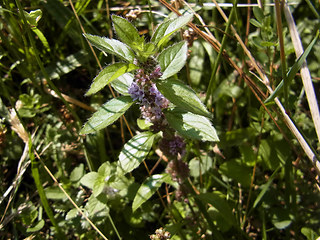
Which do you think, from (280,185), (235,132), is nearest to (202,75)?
(235,132)

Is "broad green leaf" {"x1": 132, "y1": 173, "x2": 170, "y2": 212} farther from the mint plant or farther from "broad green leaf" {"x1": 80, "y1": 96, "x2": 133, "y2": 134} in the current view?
"broad green leaf" {"x1": 80, "y1": 96, "x2": 133, "y2": 134}

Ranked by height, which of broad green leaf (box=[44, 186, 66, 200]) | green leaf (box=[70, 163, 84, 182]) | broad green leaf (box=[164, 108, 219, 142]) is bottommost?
broad green leaf (box=[44, 186, 66, 200])

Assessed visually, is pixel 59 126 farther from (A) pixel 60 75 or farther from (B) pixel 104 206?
(B) pixel 104 206

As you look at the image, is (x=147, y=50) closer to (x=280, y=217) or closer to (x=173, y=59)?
(x=173, y=59)

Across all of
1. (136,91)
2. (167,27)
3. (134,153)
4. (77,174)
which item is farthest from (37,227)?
(167,27)

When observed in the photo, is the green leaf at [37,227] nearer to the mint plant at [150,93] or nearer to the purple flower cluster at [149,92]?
the mint plant at [150,93]

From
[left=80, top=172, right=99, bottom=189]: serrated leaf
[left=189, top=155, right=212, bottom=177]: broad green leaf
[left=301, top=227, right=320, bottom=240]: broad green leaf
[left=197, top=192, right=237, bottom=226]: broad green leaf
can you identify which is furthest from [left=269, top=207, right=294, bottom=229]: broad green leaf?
[left=80, top=172, right=99, bottom=189]: serrated leaf

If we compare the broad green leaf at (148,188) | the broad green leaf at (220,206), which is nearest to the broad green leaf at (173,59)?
the broad green leaf at (148,188)
